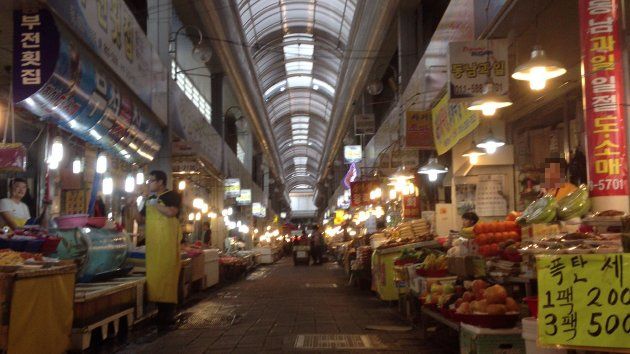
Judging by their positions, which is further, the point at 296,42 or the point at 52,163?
the point at 296,42

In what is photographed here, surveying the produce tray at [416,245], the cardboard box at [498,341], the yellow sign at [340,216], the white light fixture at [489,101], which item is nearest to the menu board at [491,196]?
the produce tray at [416,245]

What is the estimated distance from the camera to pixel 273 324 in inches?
362

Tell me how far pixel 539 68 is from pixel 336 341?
399 cm

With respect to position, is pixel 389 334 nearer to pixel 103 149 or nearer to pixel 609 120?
pixel 609 120

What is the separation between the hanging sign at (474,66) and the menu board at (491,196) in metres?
4.13

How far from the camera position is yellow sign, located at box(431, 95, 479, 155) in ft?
28.7

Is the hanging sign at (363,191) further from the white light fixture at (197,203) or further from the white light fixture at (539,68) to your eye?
the white light fixture at (539,68)

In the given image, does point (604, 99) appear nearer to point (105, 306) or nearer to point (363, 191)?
point (105, 306)

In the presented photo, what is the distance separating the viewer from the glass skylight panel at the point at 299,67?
36.5 m

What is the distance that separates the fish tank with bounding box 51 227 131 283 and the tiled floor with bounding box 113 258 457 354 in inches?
38.1

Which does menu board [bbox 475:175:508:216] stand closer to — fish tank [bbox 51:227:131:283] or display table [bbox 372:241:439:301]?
display table [bbox 372:241:439:301]

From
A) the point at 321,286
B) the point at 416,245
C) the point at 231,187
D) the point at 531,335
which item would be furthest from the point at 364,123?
the point at 531,335

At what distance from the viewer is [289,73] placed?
38.5 metres

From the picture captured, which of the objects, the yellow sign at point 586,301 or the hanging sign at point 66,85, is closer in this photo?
the yellow sign at point 586,301
